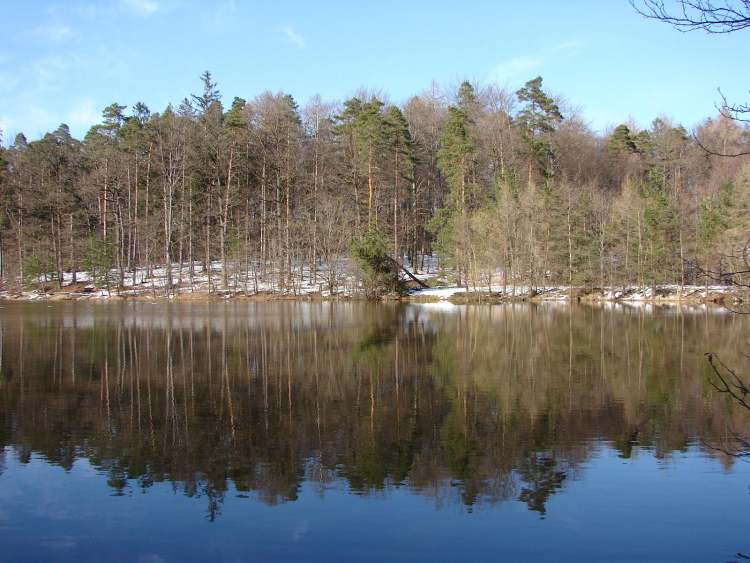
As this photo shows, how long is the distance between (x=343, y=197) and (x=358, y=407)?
156ft

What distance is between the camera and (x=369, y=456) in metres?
9.97

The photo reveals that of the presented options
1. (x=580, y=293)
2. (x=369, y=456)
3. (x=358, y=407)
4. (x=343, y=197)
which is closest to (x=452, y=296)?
(x=580, y=293)

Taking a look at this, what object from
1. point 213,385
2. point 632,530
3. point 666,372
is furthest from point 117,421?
point 666,372

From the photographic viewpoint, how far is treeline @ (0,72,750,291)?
171 ft

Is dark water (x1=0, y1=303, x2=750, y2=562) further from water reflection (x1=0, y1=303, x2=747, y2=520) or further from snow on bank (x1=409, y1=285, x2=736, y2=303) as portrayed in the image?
snow on bank (x1=409, y1=285, x2=736, y2=303)

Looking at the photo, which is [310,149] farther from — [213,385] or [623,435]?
[623,435]

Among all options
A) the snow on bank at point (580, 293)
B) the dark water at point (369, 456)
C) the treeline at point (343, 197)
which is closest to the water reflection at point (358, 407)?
the dark water at point (369, 456)

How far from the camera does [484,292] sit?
50.9 meters

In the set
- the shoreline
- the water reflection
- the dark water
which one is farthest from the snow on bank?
the dark water

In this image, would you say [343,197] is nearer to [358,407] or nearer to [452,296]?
[452,296]

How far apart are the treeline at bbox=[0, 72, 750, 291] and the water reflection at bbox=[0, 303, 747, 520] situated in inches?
1040

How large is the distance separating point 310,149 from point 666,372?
51.1 m

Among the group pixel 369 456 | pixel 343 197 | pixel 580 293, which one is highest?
pixel 343 197

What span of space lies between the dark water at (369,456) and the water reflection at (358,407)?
0.06 meters
